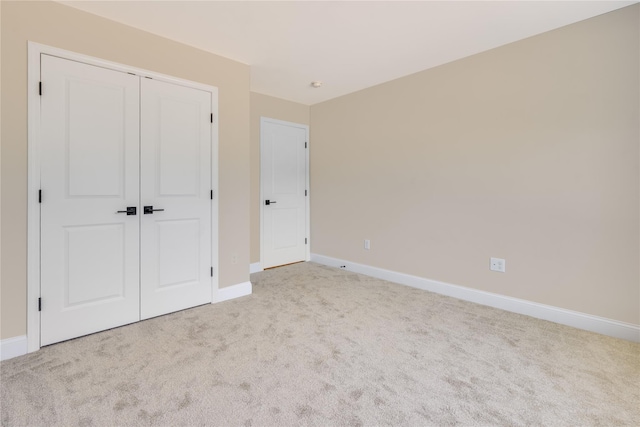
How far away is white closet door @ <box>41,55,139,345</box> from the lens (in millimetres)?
2107

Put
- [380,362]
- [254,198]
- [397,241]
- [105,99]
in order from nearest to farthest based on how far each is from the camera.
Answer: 1. [380,362]
2. [105,99]
3. [397,241]
4. [254,198]

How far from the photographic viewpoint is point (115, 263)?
2.39m

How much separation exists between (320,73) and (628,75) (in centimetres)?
261

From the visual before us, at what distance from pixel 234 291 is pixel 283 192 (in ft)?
5.83

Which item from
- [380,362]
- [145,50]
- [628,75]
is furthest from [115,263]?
[628,75]

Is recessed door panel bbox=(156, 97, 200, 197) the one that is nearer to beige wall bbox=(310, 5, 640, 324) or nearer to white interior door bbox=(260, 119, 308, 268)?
white interior door bbox=(260, 119, 308, 268)

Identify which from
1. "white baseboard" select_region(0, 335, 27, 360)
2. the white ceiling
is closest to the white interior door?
the white ceiling

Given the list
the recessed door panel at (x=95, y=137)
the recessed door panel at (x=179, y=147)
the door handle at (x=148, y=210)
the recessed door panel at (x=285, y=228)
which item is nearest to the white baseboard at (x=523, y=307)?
the recessed door panel at (x=285, y=228)

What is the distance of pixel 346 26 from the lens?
2420mm

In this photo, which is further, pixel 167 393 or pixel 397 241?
pixel 397 241

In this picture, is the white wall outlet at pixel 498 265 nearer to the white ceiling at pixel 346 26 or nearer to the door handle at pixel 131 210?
the white ceiling at pixel 346 26

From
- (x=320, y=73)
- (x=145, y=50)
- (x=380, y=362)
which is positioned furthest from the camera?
(x=320, y=73)

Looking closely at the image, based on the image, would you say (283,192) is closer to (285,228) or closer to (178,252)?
(285,228)

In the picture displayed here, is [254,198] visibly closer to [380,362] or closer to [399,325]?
[399,325]
